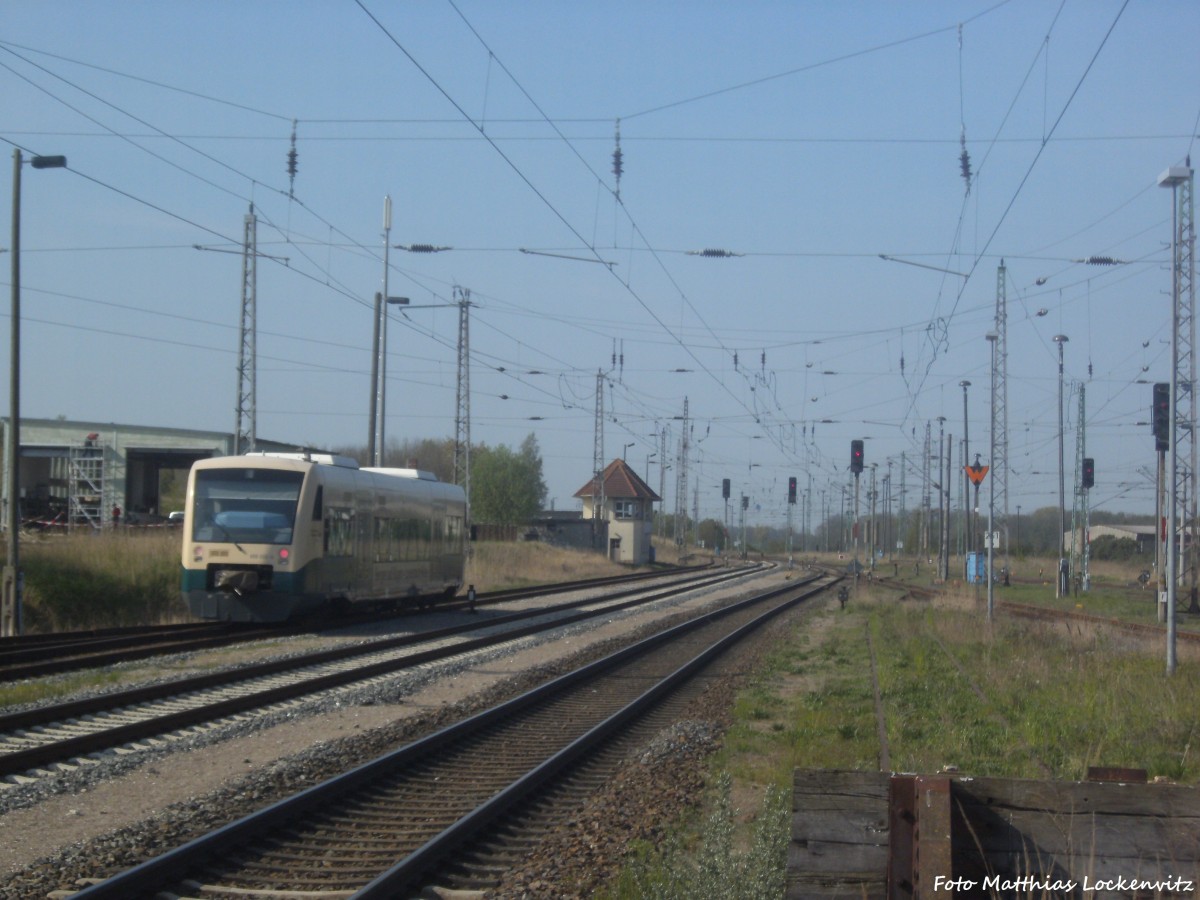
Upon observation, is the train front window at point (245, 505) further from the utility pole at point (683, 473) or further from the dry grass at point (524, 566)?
the utility pole at point (683, 473)

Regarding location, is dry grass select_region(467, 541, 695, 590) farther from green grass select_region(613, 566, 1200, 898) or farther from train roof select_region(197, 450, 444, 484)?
green grass select_region(613, 566, 1200, 898)

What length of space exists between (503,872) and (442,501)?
22.7m

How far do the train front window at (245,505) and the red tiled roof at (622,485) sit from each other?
6237 cm

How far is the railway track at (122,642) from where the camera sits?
1567cm

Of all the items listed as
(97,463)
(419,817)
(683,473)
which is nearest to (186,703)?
(419,817)

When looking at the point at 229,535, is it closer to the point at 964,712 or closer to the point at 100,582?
the point at 100,582

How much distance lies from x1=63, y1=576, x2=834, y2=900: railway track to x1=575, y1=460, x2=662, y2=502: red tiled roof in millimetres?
70313

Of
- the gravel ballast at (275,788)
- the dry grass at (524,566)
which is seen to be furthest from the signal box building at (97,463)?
the gravel ballast at (275,788)

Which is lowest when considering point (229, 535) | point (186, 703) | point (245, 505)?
point (186, 703)

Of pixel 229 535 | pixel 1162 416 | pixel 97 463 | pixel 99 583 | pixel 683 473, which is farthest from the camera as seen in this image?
pixel 683 473

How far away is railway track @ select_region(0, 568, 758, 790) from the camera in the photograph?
10.0m

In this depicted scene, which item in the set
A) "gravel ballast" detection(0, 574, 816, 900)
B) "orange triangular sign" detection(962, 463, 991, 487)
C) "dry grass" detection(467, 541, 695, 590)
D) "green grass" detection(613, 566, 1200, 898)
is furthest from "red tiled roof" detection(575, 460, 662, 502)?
"gravel ballast" detection(0, 574, 816, 900)

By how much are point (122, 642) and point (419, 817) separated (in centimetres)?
1240

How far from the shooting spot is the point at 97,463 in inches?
1907
